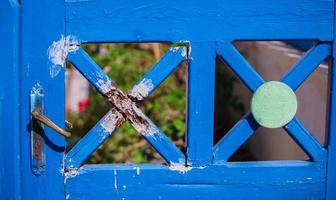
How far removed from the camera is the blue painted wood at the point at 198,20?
185cm

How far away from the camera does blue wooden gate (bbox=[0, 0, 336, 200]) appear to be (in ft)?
6.07

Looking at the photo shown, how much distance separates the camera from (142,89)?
1895 millimetres

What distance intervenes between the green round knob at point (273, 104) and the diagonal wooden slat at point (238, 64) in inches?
1.2

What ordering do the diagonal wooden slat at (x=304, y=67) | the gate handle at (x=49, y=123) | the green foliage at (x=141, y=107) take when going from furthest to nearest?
the green foliage at (x=141, y=107) → the diagonal wooden slat at (x=304, y=67) → the gate handle at (x=49, y=123)

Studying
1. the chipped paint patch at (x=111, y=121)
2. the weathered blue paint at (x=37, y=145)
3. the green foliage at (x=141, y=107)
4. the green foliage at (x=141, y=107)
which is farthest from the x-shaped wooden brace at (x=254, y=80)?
the green foliage at (x=141, y=107)

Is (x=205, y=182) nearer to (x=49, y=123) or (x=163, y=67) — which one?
(x=163, y=67)

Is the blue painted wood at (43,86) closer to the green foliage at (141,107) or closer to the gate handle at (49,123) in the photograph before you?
the gate handle at (49,123)

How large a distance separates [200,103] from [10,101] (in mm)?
605

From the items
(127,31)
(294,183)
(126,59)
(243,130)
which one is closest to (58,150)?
(127,31)

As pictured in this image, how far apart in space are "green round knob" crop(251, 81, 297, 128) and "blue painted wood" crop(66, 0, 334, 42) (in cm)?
16

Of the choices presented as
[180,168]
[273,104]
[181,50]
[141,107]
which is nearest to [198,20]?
[181,50]

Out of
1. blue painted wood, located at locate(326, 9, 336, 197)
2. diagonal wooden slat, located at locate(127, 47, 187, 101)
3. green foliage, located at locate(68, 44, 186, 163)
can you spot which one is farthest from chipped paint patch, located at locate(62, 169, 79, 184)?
green foliage, located at locate(68, 44, 186, 163)

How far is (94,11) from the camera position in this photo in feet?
6.07

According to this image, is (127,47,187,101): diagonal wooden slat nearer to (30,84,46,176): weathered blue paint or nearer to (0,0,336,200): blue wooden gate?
(0,0,336,200): blue wooden gate
